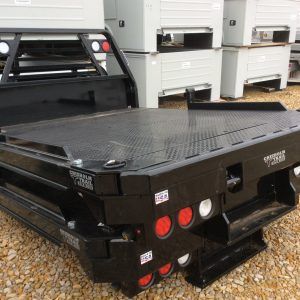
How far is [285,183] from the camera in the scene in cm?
230

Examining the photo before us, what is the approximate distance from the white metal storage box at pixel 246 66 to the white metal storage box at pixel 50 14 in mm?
3628

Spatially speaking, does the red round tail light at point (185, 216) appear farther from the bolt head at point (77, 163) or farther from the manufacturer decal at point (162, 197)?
the bolt head at point (77, 163)

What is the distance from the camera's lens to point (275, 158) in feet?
6.72

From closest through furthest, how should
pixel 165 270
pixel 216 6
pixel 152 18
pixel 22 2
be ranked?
pixel 165 270 < pixel 22 2 < pixel 152 18 < pixel 216 6

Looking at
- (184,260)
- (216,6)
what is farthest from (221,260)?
(216,6)

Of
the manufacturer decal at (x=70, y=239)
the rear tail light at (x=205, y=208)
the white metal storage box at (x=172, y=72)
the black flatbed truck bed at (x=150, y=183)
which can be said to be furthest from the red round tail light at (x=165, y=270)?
the white metal storage box at (x=172, y=72)

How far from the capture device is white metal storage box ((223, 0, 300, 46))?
24.0ft

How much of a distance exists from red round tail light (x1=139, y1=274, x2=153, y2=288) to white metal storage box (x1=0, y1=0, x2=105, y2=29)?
11.0 ft

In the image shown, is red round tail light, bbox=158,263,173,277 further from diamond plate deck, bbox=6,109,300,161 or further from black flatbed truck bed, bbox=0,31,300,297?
diamond plate deck, bbox=6,109,300,161

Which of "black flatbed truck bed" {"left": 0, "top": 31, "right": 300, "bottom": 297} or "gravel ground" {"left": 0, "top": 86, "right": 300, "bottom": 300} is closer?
"black flatbed truck bed" {"left": 0, "top": 31, "right": 300, "bottom": 297}

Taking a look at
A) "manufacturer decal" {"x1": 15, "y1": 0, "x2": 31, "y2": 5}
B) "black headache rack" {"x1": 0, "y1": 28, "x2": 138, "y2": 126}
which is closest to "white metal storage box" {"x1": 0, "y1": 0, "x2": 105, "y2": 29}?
"manufacturer decal" {"x1": 15, "y1": 0, "x2": 31, "y2": 5}

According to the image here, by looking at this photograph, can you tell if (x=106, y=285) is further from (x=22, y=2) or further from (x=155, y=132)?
(x=22, y=2)

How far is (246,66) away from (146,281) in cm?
663

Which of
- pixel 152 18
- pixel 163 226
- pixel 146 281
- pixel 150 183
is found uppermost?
pixel 152 18
